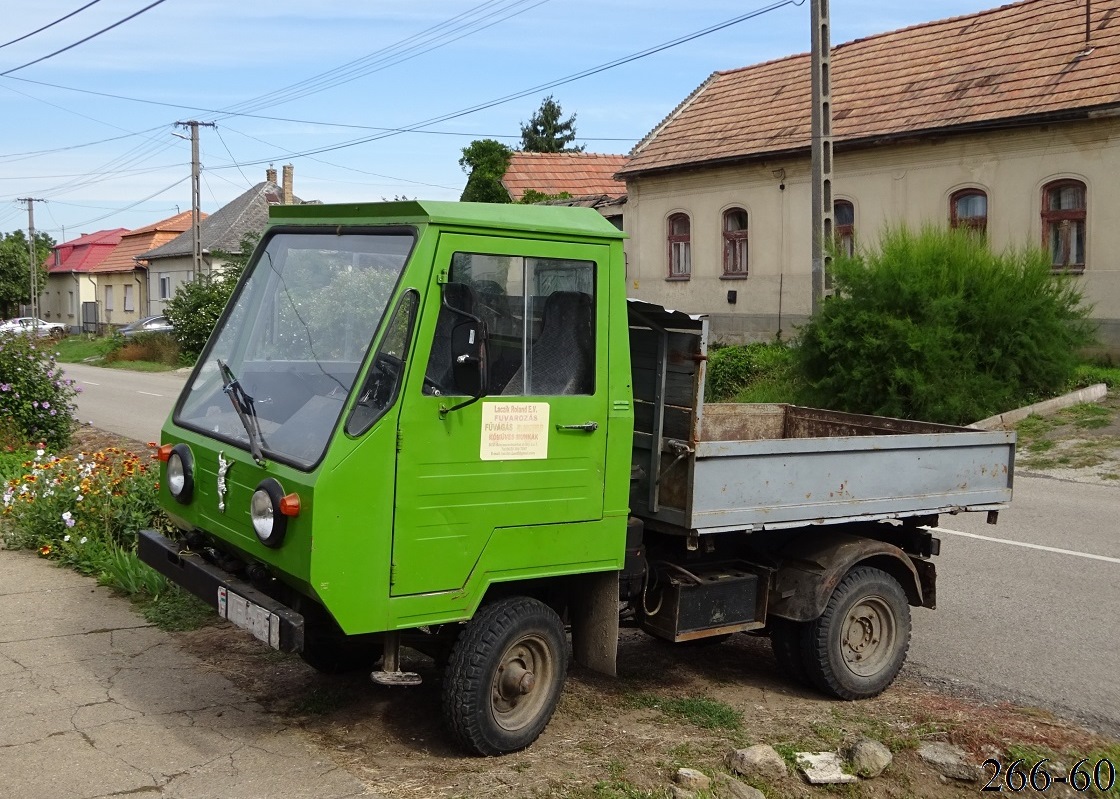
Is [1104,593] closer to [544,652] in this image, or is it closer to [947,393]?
[544,652]

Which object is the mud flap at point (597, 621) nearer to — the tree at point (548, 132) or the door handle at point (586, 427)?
the door handle at point (586, 427)

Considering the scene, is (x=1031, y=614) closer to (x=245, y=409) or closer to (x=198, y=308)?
(x=245, y=409)

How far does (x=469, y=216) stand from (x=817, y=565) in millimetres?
2545

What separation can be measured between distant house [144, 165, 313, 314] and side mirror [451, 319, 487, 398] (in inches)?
2024

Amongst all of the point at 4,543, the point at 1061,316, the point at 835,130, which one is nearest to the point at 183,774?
the point at 4,543

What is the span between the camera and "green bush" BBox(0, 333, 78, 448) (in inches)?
491

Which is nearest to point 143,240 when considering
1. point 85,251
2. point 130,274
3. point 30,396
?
point 130,274

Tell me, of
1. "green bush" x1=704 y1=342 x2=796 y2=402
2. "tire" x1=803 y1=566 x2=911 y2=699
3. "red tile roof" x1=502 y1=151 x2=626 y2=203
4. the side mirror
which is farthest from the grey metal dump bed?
"red tile roof" x1=502 y1=151 x2=626 y2=203

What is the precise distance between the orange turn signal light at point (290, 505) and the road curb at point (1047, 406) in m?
13.5

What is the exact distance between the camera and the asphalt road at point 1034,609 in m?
6.30

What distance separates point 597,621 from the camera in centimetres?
534

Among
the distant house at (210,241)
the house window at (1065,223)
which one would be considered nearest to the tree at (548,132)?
the distant house at (210,241)

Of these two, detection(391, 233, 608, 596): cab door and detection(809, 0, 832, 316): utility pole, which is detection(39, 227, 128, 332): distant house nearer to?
detection(809, 0, 832, 316): utility pole

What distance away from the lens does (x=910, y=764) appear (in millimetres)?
5055
